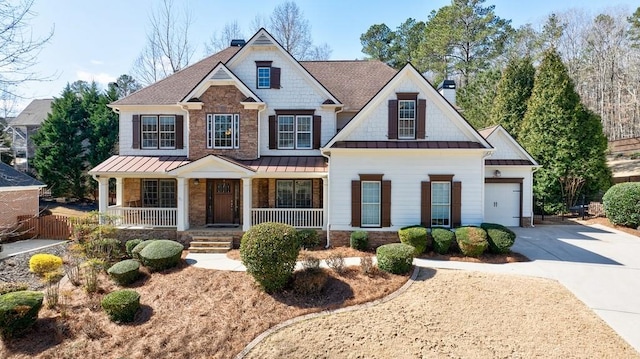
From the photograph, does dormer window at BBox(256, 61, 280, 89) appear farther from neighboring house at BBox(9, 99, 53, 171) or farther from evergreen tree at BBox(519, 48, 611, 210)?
neighboring house at BBox(9, 99, 53, 171)

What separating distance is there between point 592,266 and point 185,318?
1297cm

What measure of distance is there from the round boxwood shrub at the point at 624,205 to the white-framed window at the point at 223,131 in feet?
63.4

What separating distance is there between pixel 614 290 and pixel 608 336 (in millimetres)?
2674

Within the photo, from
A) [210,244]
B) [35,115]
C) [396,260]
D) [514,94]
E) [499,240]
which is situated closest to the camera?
[396,260]

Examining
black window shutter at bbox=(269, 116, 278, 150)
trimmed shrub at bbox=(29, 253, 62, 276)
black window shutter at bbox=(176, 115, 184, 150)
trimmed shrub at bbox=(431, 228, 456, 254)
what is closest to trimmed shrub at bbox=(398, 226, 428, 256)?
trimmed shrub at bbox=(431, 228, 456, 254)

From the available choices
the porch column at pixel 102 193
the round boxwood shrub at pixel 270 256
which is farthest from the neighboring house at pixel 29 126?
the round boxwood shrub at pixel 270 256

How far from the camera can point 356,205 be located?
1287 centimetres

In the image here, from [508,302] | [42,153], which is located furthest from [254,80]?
[42,153]

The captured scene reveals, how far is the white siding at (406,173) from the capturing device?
500 inches

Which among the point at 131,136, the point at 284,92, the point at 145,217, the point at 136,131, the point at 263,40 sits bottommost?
the point at 145,217

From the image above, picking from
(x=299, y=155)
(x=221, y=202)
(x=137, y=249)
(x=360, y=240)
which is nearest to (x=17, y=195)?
(x=137, y=249)

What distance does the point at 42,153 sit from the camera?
26891 millimetres

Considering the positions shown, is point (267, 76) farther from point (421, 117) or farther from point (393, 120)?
point (421, 117)

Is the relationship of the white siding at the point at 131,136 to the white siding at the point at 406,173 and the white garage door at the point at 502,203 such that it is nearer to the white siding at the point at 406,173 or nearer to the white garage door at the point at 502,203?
the white siding at the point at 406,173
